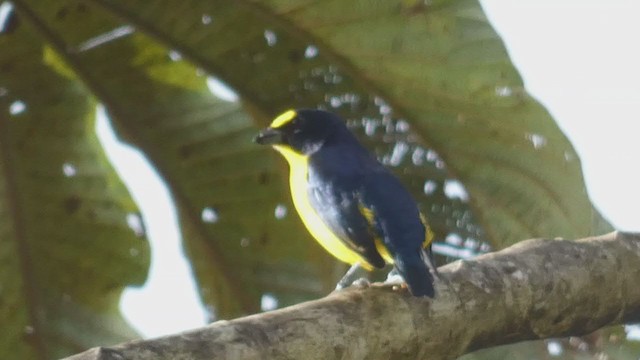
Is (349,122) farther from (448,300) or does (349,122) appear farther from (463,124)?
(448,300)

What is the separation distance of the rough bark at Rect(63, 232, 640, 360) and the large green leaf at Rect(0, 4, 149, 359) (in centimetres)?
169

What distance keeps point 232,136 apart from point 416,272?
1.49 m

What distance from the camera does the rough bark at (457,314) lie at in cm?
212

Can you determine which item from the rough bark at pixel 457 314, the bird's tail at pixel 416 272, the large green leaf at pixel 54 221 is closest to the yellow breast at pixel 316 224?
the bird's tail at pixel 416 272

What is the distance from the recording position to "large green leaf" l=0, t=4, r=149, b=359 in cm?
405

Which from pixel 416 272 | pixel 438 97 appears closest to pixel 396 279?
pixel 416 272

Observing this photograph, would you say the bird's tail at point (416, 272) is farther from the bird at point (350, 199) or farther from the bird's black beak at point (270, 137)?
the bird's black beak at point (270, 137)

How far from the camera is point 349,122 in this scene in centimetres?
376

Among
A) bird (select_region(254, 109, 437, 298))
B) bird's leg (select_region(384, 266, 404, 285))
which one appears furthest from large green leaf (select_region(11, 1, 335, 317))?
bird's leg (select_region(384, 266, 404, 285))

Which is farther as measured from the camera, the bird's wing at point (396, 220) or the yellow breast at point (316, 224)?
the yellow breast at point (316, 224)

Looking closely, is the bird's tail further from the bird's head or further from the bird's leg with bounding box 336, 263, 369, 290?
the bird's head

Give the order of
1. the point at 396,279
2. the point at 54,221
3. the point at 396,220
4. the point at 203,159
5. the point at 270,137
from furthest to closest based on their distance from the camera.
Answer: the point at 54,221 → the point at 203,159 → the point at 270,137 → the point at 396,220 → the point at 396,279

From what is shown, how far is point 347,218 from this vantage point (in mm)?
3084

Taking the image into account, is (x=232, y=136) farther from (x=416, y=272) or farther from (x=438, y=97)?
(x=416, y=272)
